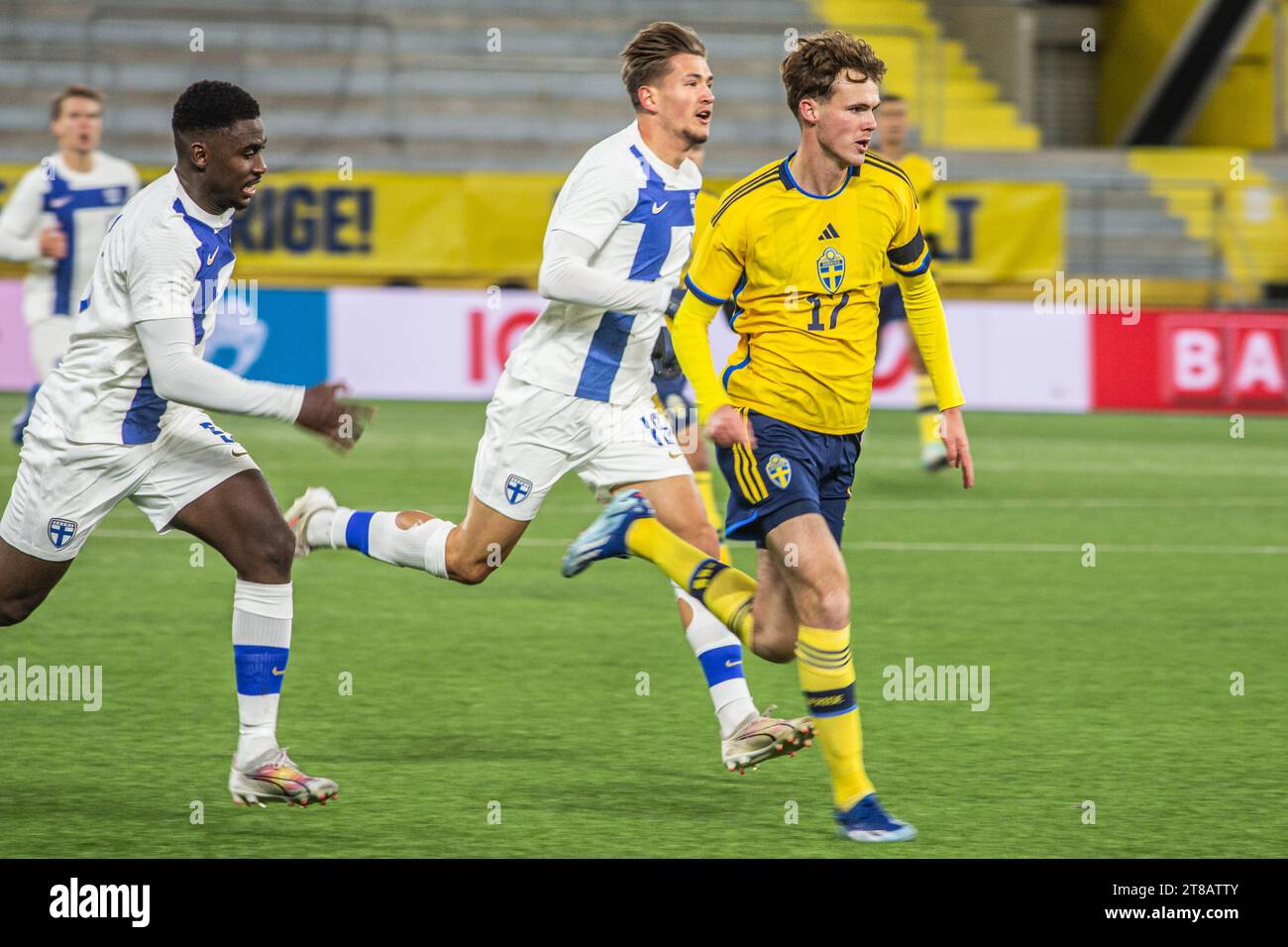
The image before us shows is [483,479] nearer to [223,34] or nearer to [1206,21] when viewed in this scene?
[223,34]

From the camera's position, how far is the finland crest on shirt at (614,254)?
589cm

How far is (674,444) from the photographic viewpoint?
6.21 metres

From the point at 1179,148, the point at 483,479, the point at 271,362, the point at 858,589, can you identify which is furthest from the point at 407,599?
the point at 1179,148

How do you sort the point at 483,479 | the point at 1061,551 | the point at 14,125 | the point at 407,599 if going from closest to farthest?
the point at 483,479, the point at 407,599, the point at 1061,551, the point at 14,125

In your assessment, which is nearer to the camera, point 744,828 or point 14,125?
point 744,828

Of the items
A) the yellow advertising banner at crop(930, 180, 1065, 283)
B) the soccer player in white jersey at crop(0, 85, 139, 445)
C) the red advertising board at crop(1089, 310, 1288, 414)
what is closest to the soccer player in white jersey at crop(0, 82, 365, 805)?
the soccer player in white jersey at crop(0, 85, 139, 445)

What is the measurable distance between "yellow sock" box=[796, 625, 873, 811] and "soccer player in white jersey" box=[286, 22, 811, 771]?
65 cm

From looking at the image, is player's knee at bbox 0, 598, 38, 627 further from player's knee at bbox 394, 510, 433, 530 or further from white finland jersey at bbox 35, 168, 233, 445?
player's knee at bbox 394, 510, 433, 530

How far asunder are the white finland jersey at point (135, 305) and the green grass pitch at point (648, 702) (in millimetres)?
1040

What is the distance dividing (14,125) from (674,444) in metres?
16.1

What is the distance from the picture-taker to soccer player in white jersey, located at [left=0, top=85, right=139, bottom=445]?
11.6 meters

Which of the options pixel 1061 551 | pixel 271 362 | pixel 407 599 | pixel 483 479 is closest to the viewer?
pixel 483 479

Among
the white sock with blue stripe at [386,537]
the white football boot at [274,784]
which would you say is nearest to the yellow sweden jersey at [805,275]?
the white sock with blue stripe at [386,537]

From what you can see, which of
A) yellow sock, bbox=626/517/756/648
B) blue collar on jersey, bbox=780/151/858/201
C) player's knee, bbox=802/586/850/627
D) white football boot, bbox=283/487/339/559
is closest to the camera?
player's knee, bbox=802/586/850/627
